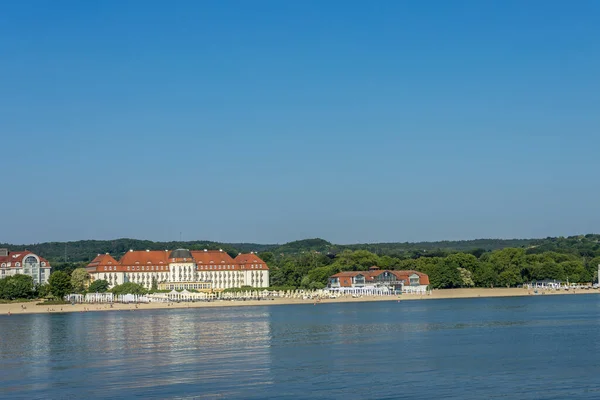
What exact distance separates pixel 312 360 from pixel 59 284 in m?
84.8

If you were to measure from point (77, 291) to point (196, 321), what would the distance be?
2207 inches

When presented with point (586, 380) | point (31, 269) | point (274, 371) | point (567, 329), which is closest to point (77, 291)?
point (31, 269)

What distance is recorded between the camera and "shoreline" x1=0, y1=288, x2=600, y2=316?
111m

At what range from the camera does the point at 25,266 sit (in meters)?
149

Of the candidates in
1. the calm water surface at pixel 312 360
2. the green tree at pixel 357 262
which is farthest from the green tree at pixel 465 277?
the calm water surface at pixel 312 360

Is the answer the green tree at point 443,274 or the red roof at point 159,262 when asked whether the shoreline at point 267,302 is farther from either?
the red roof at point 159,262

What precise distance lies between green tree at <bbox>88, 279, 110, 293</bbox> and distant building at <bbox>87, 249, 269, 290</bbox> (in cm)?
1141

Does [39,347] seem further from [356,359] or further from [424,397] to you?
[424,397]

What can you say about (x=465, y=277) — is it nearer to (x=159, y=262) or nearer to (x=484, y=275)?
(x=484, y=275)

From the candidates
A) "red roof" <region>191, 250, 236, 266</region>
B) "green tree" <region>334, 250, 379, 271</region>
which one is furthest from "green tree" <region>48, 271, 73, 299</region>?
"green tree" <region>334, 250, 379, 271</region>

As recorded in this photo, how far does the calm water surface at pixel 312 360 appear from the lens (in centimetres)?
3441

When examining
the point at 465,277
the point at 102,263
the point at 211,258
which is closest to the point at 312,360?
the point at 465,277

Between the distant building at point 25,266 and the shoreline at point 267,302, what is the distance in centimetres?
2881

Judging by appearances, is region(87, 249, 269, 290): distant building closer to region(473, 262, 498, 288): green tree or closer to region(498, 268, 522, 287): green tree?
region(473, 262, 498, 288): green tree
